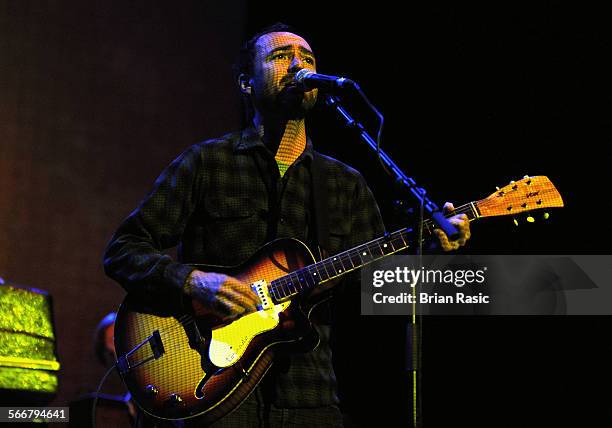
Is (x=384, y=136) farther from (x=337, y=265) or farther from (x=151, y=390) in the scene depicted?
(x=151, y=390)

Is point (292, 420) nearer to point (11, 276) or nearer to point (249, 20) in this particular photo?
point (11, 276)

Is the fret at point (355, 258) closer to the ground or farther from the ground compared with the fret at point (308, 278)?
farther from the ground

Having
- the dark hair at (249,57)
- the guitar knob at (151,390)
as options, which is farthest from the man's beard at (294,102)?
the guitar knob at (151,390)

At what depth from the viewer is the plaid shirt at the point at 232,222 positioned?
249cm

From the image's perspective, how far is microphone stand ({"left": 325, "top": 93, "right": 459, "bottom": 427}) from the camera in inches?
79.6

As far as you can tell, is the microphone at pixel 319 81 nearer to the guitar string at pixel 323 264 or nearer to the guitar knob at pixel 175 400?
the guitar string at pixel 323 264

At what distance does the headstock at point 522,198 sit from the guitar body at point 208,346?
0.68 meters

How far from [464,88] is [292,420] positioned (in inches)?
99.6

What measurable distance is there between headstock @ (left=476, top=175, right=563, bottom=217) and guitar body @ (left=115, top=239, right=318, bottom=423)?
2.24 feet

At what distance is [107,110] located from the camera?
4805 mm

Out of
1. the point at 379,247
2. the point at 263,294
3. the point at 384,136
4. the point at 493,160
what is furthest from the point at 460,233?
the point at 384,136

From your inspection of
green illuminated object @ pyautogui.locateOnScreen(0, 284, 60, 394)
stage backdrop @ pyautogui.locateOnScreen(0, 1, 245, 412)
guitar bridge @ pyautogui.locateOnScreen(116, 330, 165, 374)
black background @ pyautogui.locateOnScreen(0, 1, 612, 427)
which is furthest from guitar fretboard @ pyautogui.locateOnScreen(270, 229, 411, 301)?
stage backdrop @ pyautogui.locateOnScreen(0, 1, 245, 412)

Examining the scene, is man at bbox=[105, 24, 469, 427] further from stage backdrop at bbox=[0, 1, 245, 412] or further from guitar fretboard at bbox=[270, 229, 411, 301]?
stage backdrop at bbox=[0, 1, 245, 412]

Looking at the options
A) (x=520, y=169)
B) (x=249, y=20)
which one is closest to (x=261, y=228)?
(x=520, y=169)
